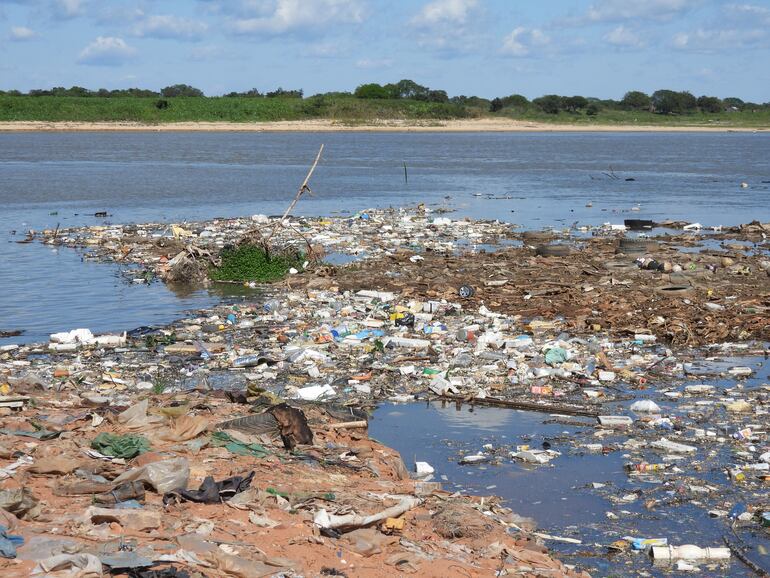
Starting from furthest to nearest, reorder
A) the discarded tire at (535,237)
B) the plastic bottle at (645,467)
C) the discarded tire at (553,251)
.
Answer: the discarded tire at (535,237)
the discarded tire at (553,251)
the plastic bottle at (645,467)

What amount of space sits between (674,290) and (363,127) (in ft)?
282

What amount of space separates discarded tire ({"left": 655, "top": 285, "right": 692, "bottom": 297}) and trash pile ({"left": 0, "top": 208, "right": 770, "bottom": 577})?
47 millimetres

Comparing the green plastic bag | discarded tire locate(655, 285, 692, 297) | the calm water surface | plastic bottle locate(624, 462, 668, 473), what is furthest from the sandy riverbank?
plastic bottle locate(624, 462, 668, 473)

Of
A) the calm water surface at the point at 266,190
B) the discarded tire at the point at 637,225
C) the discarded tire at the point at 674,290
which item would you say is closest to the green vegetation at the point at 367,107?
the calm water surface at the point at 266,190

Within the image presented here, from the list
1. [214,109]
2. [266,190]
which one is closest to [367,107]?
[214,109]

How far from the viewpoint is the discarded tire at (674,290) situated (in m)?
14.3

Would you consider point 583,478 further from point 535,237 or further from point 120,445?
point 535,237

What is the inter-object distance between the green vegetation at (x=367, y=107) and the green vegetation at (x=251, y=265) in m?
76.1

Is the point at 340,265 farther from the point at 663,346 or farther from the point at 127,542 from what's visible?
the point at 127,542

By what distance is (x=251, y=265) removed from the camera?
16625 mm

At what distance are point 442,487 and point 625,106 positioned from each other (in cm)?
13393

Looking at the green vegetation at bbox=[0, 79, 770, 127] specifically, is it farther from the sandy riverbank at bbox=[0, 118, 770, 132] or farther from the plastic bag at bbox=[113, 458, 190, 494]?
the plastic bag at bbox=[113, 458, 190, 494]

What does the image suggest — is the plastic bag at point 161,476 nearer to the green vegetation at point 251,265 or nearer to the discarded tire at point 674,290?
the discarded tire at point 674,290

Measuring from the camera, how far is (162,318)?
1370cm
